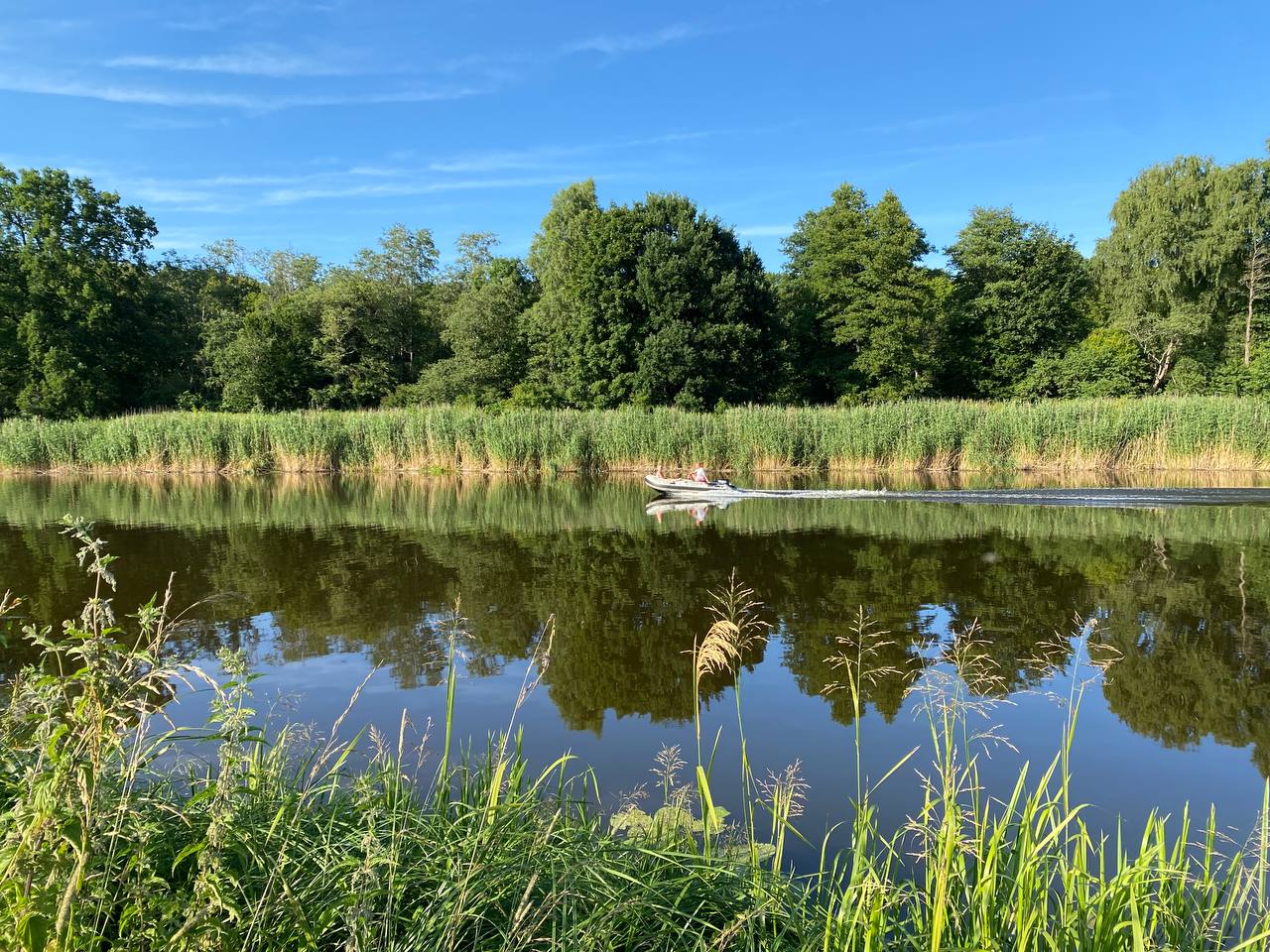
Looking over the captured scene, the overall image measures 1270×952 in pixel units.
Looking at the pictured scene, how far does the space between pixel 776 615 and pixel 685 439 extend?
17681mm

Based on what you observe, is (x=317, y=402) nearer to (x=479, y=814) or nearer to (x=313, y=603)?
(x=313, y=603)

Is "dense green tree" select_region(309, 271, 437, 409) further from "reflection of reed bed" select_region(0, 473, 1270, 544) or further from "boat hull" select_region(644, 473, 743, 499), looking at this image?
"boat hull" select_region(644, 473, 743, 499)

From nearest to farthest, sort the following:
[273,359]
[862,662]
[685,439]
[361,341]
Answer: [862,662], [685,439], [273,359], [361,341]

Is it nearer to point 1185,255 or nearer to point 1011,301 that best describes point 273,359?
point 1011,301

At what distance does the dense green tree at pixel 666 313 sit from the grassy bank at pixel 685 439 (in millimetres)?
7252

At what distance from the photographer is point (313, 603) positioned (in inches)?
351

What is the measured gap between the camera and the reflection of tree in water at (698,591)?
6270mm

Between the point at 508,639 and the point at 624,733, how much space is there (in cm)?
256

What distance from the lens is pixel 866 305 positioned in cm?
3931

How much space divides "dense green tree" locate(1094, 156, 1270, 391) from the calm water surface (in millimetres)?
25670

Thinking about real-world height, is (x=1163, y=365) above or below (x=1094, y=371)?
above

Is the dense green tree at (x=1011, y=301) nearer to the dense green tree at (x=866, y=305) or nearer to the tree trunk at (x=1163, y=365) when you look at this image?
the dense green tree at (x=866, y=305)

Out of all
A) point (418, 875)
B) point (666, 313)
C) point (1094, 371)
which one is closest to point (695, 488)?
point (418, 875)

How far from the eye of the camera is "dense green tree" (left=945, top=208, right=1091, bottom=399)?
39969 mm
